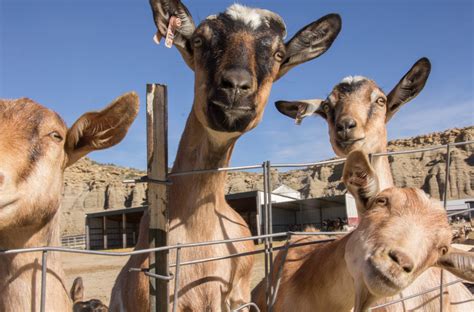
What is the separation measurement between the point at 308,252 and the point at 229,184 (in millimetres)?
67425

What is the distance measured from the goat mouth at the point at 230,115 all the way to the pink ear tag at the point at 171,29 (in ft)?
2.27

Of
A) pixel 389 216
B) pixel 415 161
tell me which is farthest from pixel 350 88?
pixel 415 161

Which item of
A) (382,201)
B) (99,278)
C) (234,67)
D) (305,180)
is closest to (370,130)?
(382,201)

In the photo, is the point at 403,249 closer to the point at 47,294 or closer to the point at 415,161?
the point at 47,294

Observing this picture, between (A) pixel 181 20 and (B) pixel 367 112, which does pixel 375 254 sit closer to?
(A) pixel 181 20

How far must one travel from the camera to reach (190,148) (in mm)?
4238

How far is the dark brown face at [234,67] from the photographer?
12.3 ft

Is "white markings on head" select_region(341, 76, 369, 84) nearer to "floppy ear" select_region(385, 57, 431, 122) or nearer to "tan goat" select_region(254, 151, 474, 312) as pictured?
"floppy ear" select_region(385, 57, 431, 122)

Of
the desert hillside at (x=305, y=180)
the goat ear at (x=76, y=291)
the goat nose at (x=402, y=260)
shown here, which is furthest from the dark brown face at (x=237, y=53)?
the desert hillside at (x=305, y=180)

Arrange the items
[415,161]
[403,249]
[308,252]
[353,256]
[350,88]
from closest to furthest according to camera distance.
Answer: [403,249] → [353,256] → [308,252] → [350,88] → [415,161]

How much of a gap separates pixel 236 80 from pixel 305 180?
75.9 m

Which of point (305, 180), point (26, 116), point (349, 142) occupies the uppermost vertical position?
point (305, 180)

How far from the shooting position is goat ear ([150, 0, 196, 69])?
14.0 ft

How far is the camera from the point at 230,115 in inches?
147
